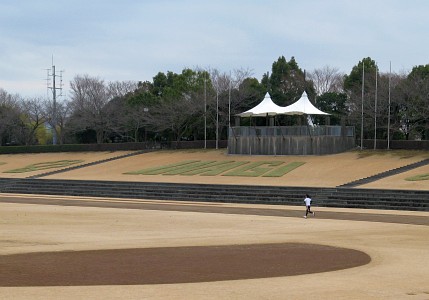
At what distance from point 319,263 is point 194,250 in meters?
4.34

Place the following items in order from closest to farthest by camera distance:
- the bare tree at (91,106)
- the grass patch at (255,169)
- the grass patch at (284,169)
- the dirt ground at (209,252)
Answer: the dirt ground at (209,252), the grass patch at (284,169), the grass patch at (255,169), the bare tree at (91,106)

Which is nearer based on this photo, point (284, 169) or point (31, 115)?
point (284, 169)

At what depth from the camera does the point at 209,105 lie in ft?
266

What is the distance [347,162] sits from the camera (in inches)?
2315

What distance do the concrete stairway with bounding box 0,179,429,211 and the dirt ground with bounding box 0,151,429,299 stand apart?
264 centimetres

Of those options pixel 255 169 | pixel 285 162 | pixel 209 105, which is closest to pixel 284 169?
pixel 255 169

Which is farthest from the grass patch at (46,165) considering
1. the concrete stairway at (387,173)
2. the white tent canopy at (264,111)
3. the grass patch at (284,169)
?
the concrete stairway at (387,173)

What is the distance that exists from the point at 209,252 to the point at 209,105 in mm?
60520

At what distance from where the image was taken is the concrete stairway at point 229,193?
41.0 meters

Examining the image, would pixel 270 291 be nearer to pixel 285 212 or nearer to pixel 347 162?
pixel 285 212

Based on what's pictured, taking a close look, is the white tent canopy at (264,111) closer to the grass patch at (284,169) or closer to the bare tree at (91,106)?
the grass patch at (284,169)

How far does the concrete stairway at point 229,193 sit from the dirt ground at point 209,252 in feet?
8.67

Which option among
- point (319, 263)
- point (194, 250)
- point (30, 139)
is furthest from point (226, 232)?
point (30, 139)

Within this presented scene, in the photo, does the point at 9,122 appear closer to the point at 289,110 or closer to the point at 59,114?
the point at 59,114
